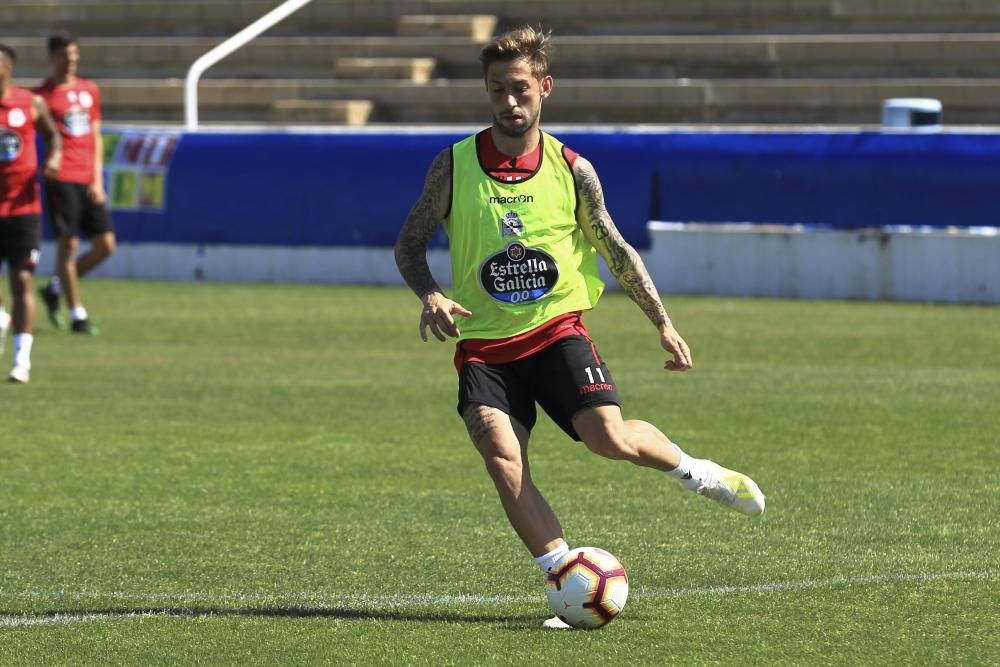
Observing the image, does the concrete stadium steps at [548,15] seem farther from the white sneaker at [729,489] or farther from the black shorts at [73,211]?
the white sneaker at [729,489]

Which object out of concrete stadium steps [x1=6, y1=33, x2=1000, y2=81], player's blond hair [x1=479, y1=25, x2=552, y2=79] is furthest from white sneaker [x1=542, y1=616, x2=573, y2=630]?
concrete stadium steps [x1=6, y1=33, x2=1000, y2=81]

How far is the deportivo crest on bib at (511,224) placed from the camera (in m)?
6.41

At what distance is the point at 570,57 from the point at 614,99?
1.40 meters

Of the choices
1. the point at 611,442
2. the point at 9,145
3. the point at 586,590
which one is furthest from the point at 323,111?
the point at 586,590

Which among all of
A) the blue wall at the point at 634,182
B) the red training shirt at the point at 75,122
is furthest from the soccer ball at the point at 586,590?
the blue wall at the point at 634,182

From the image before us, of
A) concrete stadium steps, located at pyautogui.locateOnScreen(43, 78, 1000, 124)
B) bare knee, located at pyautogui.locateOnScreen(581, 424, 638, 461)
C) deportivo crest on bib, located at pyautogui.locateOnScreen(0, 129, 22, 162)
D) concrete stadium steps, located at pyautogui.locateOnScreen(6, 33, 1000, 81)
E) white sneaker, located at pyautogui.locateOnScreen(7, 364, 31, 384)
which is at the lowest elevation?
white sneaker, located at pyautogui.locateOnScreen(7, 364, 31, 384)

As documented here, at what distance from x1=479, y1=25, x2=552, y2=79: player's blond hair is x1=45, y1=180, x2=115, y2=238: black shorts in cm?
1040

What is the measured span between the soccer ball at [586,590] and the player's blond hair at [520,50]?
160 cm

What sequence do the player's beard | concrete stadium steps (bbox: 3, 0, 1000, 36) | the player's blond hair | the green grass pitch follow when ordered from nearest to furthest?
the green grass pitch < the player's blond hair < the player's beard < concrete stadium steps (bbox: 3, 0, 1000, 36)

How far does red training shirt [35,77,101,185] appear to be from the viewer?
16703mm

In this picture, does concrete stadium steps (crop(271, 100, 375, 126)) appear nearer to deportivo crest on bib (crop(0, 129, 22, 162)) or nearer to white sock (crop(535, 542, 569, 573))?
deportivo crest on bib (crop(0, 129, 22, 162))

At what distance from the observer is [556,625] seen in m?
6.14

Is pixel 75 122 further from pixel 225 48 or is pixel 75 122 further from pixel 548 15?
pixel 548 15

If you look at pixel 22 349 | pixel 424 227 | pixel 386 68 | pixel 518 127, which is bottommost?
pixel 22 349
